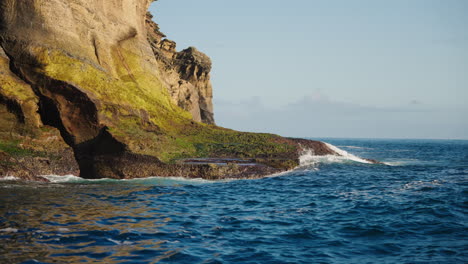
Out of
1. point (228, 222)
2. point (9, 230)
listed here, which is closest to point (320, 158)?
point (228, 222)

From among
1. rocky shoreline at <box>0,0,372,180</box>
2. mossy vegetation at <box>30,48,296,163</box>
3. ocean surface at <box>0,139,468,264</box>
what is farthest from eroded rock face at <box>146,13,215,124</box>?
ocean surface at <box>0,139,468,264</box>

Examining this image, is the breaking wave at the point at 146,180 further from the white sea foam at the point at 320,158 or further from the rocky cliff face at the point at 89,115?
the white sea foam at the point at 320,158

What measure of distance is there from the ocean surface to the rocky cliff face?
1.91 m

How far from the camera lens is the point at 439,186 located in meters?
23.4

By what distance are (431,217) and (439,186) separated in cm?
930

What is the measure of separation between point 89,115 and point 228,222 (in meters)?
14.4

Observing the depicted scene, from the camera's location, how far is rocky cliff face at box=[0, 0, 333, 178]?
24328 mm

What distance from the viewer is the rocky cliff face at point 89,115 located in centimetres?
2433

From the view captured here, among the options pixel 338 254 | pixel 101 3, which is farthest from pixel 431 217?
pixel 101 3

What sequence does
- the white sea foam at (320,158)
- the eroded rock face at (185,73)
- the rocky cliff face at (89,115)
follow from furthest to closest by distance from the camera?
the eroded rock face at (185,73) < the white sea foam at (320,158) < the rocky cliff face at (89,115)

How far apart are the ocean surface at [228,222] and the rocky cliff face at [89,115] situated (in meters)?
1.91

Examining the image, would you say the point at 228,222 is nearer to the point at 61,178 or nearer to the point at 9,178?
the point at 61,178

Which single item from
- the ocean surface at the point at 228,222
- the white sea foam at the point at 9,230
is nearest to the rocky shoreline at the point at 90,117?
the ocean surface at the point at 228,222

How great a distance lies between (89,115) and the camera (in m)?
25.2
